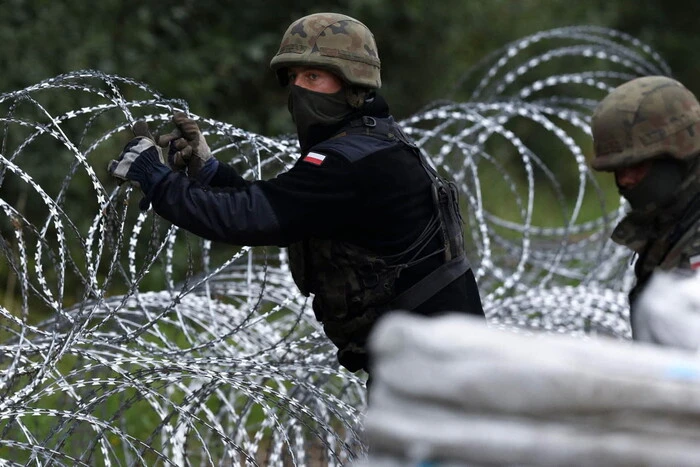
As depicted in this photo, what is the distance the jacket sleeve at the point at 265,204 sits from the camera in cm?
A: 392

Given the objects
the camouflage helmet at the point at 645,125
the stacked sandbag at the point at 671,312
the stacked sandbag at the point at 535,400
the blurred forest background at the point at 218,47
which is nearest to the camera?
the stacked sandbag at the point at 535,400

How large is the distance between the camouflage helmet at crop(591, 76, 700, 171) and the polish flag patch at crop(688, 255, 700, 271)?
31 cm

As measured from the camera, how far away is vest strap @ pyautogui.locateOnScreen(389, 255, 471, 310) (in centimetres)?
425

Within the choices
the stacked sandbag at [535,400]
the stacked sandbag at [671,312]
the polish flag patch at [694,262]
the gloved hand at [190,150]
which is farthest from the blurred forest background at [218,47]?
the stacked sandbag at [535,400]

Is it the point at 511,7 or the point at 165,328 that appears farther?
the point at 511,7

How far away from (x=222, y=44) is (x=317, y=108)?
6.41 metres

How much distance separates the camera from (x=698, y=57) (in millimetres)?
18172

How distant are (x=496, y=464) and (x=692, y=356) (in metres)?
0.61

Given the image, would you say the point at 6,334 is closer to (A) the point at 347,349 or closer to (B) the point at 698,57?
(A) the point at 347,349

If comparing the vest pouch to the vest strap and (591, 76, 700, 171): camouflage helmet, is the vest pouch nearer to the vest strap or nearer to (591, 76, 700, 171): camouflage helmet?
the vest strap

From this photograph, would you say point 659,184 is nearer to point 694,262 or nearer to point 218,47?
point 694,262

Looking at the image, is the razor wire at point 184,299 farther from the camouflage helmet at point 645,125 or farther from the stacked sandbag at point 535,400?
the stacked sandbag at point 535,400

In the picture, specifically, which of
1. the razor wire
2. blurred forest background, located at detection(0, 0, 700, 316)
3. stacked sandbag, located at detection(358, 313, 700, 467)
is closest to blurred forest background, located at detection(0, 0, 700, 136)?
blurred forest background, located at detection(0, 0, 700, 316)

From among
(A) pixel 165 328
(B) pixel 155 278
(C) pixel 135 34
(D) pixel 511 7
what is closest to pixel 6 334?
(A) pixel 165 328
